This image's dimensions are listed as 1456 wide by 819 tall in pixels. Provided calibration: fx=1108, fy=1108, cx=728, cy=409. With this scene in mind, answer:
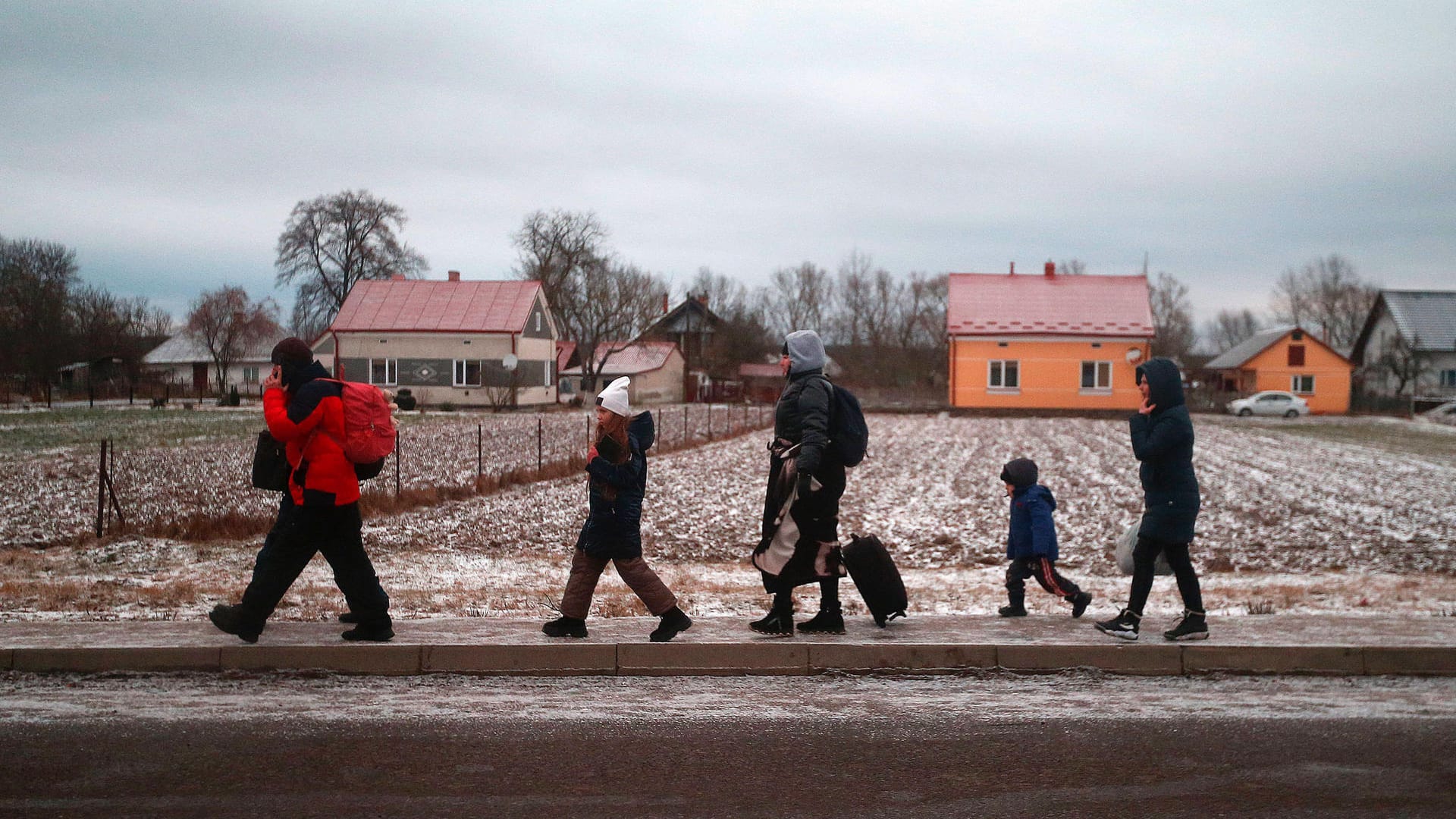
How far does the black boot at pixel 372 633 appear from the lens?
7.04m

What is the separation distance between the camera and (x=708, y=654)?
22.8 ft

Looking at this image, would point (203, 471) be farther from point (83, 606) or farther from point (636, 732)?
point (636, 732)

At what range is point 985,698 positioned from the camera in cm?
621

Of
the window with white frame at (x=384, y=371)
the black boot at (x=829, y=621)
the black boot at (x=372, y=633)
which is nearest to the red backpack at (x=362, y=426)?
the black boot at (x=372, y=633)

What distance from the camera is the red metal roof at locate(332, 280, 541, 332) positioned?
5431 cm

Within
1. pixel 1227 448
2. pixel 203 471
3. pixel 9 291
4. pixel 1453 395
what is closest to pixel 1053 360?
pixel 1227 448

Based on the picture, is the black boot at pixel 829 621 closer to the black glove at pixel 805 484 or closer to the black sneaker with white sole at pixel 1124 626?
the black glove at pixel 805 484

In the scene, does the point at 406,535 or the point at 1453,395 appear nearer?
the point at 406,535

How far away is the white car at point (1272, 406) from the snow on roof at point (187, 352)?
6060 cm

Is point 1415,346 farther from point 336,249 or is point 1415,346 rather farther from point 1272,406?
Result: point 336,249

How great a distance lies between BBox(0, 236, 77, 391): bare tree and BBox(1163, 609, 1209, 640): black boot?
65970 mm

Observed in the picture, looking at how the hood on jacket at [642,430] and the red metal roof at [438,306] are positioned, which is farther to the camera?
the red metal roof at [438,306]

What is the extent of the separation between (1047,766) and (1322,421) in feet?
171

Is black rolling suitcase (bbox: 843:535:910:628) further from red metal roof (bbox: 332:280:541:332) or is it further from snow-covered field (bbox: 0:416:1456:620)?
red metal roof (bbox: 332:280:541:332)
